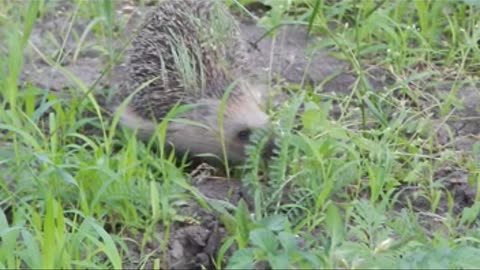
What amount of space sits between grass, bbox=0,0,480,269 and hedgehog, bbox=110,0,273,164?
0.36ft

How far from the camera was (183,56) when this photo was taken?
15.7ft

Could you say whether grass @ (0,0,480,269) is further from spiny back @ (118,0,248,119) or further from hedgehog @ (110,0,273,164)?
A: spiny back @ (118,0,248,119)

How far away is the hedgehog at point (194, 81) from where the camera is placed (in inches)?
185

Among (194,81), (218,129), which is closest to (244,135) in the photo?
(218,129)

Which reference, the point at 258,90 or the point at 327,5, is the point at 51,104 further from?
the point at 327,5

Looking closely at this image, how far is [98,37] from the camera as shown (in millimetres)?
5613

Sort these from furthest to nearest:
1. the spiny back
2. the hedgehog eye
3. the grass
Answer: the spiny back
the hedgehog eye
the grass

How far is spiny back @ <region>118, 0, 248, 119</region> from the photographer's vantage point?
15.9ft

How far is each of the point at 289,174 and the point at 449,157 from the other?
69 cm

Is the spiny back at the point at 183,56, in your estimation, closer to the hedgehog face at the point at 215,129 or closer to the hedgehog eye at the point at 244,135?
the hedgehog face at the point at 215,129

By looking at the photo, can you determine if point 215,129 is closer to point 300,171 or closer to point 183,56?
point 183,56

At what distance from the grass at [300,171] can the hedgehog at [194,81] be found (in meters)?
0.11

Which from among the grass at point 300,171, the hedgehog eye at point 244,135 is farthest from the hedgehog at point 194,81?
the grass at point 300,171

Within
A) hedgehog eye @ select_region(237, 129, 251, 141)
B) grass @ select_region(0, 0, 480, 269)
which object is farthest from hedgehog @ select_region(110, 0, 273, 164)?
grass @ select_region(0, 0, 480, 269)
